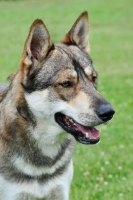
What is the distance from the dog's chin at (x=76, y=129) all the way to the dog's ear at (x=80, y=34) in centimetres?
95

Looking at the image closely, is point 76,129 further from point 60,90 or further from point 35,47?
point 35,47

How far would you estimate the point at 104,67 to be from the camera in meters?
16.0

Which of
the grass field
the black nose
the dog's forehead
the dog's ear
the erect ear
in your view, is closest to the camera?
the black nose

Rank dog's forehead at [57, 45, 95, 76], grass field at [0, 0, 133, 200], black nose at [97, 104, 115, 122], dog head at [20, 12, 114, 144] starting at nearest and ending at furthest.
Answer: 1. black nose at [97, 104, 115, 122]
2. dog head at [20, 12, 114, 144]
3. dog's forehead at [57, 45, 95, 76]
4. grass field at [0, 0, 133, 200]

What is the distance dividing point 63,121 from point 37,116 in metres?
0.25

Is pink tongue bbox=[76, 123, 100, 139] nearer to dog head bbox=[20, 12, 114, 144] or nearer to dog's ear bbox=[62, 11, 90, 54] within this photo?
dog head bbox=[20, 12, 114, 144]

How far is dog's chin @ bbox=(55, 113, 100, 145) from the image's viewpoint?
4688 mm

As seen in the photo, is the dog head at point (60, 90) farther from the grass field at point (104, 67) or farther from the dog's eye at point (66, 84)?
the grass field at point (104, 67)

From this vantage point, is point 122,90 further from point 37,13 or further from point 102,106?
point 37,13

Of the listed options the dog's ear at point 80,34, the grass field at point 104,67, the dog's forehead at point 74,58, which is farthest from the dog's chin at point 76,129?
the grass field at point 104,67

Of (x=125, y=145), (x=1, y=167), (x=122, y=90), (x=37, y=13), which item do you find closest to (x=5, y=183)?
(x=1, y=167)

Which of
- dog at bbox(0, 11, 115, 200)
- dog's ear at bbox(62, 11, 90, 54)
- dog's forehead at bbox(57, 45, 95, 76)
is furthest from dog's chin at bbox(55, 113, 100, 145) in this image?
dog's ear at bbox(62, 11, 90, 54)

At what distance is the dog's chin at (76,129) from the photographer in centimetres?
469

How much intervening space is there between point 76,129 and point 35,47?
898 mm
